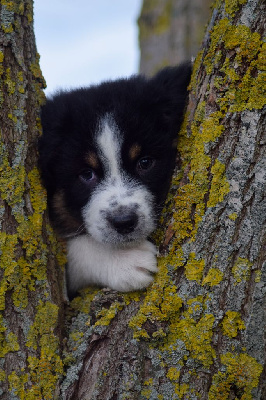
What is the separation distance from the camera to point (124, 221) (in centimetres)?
297

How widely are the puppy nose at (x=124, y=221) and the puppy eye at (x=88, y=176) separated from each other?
337 mm

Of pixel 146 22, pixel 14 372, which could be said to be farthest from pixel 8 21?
pixel 146 22

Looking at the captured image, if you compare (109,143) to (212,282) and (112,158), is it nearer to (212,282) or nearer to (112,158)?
(112,158)

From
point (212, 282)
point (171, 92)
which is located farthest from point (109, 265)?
point (171, 92)

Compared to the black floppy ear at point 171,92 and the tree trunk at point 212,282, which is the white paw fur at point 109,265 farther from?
the black floppy ear at point 171,92

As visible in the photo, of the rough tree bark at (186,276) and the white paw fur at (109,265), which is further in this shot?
the white paw fur at (109,265)

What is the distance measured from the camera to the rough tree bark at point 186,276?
2312 millimetres

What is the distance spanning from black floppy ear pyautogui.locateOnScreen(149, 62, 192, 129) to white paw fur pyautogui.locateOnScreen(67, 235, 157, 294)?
0.84 metres

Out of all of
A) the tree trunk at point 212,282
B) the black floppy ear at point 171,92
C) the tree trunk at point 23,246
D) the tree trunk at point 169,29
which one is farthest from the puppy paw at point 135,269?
the tree trunk at point 169,29

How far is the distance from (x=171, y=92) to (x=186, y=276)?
1352 mm

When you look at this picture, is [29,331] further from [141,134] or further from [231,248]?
[141,134]

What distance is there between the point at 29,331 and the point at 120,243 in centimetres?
88

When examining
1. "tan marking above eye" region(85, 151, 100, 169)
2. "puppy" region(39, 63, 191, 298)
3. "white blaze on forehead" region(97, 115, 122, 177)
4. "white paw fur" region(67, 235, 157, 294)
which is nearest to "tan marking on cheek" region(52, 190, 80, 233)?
"puppy" region(39, 63, 191, 298)

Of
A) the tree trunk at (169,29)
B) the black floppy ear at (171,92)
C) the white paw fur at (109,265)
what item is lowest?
the white paw fur at (109,265)
